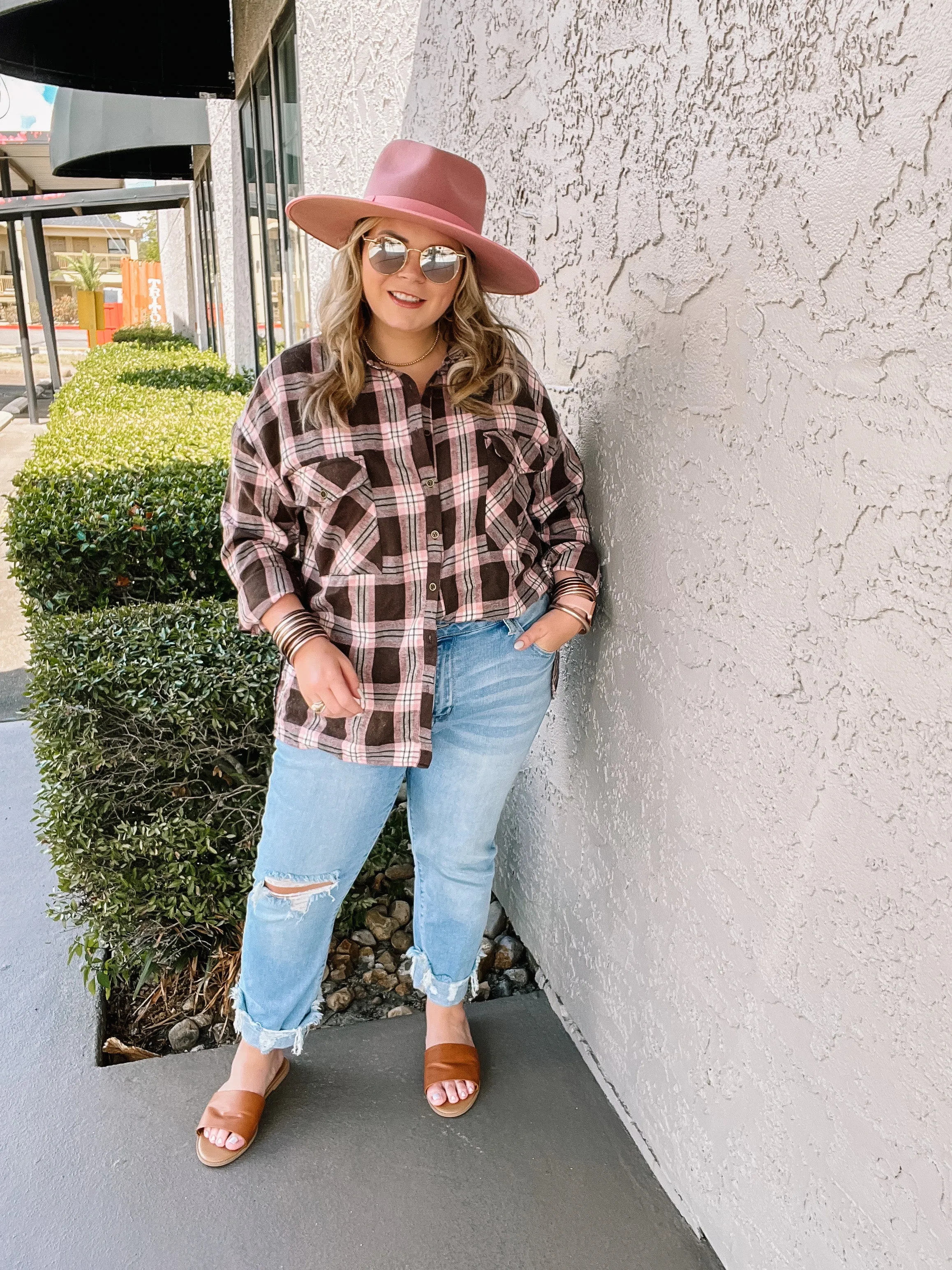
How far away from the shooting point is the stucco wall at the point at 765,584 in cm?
126

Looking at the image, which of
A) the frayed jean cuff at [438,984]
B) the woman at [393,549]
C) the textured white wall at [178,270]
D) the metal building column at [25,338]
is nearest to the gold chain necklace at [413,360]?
the woman at [393,549]

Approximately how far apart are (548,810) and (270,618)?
102cm

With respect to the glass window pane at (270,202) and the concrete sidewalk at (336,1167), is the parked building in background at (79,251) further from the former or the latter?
the concrete sidewalk at (336,1167)

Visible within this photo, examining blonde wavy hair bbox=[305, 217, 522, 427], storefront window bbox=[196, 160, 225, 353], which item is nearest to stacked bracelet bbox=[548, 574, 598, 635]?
blonde wavy hair bbox=[305, 217, 522, 427]

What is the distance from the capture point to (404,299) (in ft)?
5.94

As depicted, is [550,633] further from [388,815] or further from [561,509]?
[388,815]

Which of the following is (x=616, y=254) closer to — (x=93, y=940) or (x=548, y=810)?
A: (x=548, y=810)

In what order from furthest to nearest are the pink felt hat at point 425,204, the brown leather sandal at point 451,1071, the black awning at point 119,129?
the black awning at point 119,129 < the brown leather sandal at point 451,1071 < the pink felt hat at point 425,204

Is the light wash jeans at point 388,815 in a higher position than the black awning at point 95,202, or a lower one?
lower

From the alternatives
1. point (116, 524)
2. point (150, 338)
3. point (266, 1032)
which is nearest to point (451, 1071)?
point (266, 1032)

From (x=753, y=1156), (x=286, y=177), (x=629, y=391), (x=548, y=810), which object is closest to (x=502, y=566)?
(x=629, y=391)

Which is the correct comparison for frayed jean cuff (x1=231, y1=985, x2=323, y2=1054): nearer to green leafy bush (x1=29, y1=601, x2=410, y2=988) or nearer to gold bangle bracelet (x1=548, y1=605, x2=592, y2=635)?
green leafy bush (x1=29, y1=601, x2=410, y2=988)

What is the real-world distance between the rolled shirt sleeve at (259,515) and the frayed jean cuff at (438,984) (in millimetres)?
959

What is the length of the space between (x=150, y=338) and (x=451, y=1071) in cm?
1870
